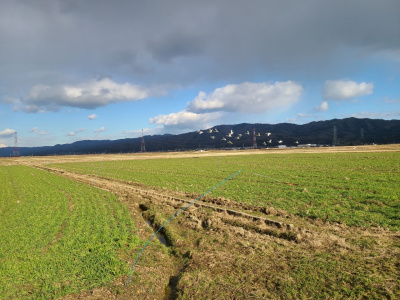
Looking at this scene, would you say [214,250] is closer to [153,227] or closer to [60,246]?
[153,227]

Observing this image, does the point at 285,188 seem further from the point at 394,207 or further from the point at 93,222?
the point at 93,222

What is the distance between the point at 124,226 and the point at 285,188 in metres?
17.0

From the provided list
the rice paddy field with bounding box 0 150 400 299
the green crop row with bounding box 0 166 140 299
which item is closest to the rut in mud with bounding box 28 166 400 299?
the rice paddy field with bounding box 0 150 400 299

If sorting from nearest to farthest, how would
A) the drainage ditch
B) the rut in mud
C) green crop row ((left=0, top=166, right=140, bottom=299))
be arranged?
1. the rut in mud
2. green crop row ((left=0, top=166, right=140, bottom=299))
3. the drainage ditch

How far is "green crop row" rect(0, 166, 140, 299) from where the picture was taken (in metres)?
8.96

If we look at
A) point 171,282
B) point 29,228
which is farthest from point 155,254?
point 29,228

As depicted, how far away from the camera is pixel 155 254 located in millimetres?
11422

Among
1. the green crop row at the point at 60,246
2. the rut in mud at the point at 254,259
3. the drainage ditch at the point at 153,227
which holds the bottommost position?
the drainage ditch at the point at 153,227

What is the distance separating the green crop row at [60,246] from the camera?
29.4 ft

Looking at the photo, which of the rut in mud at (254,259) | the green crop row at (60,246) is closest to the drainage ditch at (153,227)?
the rut in mud at (254,259)

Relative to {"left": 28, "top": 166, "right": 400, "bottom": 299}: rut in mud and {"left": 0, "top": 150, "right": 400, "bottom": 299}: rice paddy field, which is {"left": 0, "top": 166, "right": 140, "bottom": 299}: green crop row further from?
{"left": 28, "top": 166, "right": 400, "bottom": 299}: rut in mud

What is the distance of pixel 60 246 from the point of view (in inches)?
472

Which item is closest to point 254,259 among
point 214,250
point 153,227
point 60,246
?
point 214,250

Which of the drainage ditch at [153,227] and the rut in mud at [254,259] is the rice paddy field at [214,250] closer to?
the rut in mud at [254,259]
